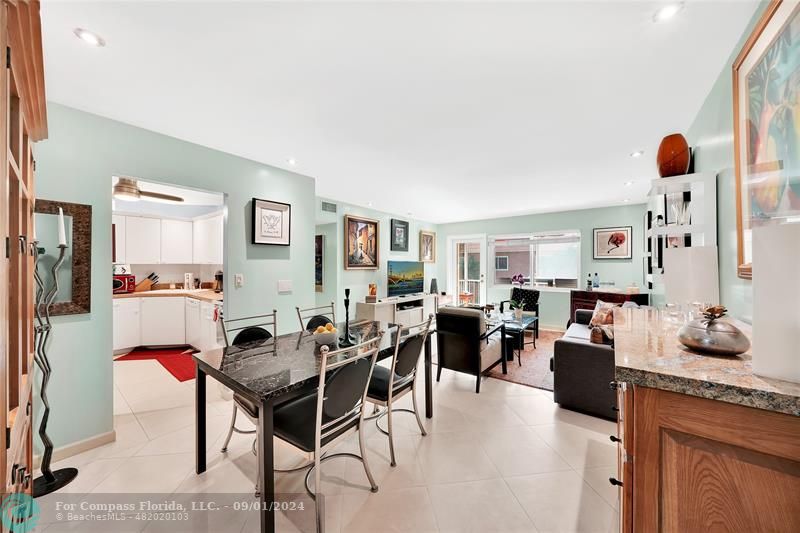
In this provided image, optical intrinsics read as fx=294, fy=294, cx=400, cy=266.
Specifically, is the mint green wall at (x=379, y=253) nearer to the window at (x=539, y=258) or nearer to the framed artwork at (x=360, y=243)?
the framed artwork at (x=360, y=243)

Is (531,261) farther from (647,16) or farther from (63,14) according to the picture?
(63,14)

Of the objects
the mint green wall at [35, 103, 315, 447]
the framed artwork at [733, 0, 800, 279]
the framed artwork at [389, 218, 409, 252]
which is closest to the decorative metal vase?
the framed artwork at [733, 0, 800, 279]

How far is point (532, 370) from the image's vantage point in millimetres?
3654

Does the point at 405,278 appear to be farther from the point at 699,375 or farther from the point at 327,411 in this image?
the point at 699,375

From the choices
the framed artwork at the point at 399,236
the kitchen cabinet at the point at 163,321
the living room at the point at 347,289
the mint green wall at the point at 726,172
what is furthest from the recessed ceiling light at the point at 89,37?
the framed artwork at the point at 399,236

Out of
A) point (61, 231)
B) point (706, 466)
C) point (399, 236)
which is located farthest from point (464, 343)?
point (399, 236)

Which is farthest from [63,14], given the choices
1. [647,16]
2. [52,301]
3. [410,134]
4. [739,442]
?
[739,442]

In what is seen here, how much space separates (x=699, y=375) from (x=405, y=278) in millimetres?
5449

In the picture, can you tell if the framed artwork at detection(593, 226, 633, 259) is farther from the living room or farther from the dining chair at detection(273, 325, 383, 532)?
the dining chair at detection(273, 325, 383, 532)

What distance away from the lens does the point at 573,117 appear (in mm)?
2156

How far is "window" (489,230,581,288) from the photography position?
5934 millimetres

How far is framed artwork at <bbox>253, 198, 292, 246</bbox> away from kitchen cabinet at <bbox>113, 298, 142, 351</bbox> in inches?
113

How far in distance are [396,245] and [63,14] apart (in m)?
5.19

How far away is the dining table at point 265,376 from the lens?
4.35 ft
